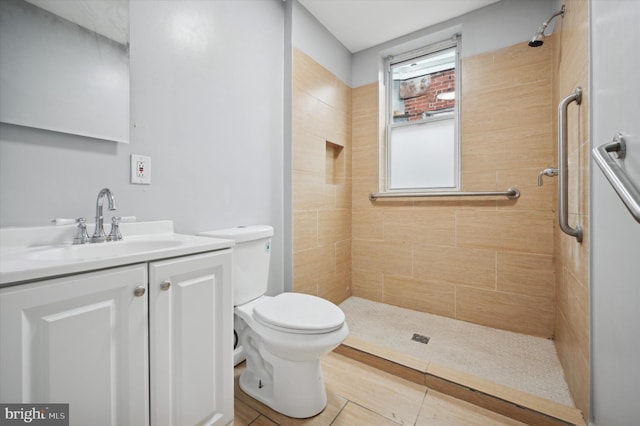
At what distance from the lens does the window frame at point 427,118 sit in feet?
7.25

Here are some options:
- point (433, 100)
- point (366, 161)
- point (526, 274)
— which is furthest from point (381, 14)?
point (526, 274)

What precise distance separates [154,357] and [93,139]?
0.86 metres

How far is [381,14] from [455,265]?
2038 millimetres

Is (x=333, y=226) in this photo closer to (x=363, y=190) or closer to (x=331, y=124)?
(x=363, y=190)

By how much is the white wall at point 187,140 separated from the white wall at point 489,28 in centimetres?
117

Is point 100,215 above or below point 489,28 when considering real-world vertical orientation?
below

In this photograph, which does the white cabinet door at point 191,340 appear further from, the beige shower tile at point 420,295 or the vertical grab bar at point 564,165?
the beige shower tile at point 420,295

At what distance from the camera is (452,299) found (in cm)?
215

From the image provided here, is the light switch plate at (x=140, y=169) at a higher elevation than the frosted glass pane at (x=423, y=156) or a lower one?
lower

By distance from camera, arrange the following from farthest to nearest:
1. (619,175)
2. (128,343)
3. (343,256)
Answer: (343,256)
(128,343)
(619,175)

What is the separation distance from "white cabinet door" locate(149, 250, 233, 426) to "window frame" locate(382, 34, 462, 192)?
74.8 inches

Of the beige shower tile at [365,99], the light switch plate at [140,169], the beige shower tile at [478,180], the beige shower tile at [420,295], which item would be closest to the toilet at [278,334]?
the light switch plate at [140,169]

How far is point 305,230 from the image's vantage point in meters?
2.05

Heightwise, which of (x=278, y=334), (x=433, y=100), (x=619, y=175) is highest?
(x=433, y=100)
